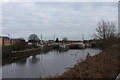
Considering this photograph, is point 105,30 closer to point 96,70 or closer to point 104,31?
point 104,31

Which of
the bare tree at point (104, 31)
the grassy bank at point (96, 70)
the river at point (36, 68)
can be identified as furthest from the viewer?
the bare tree at point (104, 31)

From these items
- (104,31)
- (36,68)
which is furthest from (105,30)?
(36,68)

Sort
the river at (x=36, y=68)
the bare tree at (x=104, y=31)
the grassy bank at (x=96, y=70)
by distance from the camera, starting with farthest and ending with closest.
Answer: the bare tree at (x=104, y=31)
the river at (x=36, y=68)
the grassy bank at (x=96, y=70)

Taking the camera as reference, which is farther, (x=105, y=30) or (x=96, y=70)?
(x=105, y=30)

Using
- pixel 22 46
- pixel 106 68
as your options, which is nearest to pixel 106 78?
pixel 106 68

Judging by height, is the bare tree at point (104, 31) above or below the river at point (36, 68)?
above

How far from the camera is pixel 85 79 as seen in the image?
6.68 meters

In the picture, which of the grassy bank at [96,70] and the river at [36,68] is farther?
the river at [36,68]

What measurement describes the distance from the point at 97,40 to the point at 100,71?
1342 cm

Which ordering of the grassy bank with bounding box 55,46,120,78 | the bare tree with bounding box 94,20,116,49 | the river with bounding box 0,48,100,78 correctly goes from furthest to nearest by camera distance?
the bare tree with bounding box 94,20,116,49
the river with bounding box 0,48,100,78
the grassy bank with bounding box 55,46,120,78

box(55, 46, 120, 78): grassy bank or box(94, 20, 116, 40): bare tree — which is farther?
box(94, 20, 116, 40): bare tree

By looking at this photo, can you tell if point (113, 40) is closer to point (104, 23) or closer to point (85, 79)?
point (104, 23)

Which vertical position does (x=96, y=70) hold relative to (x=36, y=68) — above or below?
above

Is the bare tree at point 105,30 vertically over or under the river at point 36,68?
over
